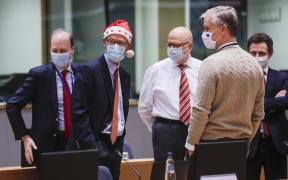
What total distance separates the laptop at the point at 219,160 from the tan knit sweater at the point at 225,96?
29cm

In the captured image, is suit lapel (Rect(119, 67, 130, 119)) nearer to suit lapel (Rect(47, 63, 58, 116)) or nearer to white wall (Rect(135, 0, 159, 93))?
suit lapel (Rect(47, 63, 58, 116))

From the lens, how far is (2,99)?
5.81 meters

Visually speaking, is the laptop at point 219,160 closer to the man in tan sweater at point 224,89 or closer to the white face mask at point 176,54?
the man in tan sweater at point 224,89

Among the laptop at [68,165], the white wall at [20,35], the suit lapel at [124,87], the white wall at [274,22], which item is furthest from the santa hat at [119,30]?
the white wall at [274,22]

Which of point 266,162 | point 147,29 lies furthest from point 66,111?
point 147,29

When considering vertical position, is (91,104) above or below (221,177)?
above

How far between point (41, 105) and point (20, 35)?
3.42 m

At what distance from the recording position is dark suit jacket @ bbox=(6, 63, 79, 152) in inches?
127

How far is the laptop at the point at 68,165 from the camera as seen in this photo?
204 cm

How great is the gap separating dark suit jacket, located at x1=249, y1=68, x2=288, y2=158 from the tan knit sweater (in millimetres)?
875

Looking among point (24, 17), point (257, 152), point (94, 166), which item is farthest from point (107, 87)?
point (24, 17)

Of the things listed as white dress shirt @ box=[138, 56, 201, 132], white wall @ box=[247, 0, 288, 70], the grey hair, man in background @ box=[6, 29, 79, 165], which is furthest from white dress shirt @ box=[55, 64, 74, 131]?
white wall @ box=[247, 0, 288, 70]

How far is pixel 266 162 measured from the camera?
362cm

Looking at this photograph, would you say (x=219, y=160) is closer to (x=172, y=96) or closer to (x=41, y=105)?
(x=172, y=96)
